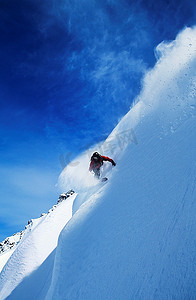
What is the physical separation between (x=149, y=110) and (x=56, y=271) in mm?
6909

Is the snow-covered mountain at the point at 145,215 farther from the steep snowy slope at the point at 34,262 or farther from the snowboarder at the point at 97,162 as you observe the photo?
the snowboarder at the point at 97,162

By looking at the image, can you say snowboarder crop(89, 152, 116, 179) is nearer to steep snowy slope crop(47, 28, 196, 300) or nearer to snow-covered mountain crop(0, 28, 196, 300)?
snow-covered mountain crop(0, 28, 196, 300)

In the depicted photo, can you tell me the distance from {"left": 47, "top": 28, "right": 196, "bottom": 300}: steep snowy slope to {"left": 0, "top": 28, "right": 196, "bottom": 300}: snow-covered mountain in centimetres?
2

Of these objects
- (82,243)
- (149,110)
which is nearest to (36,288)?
(82,243)

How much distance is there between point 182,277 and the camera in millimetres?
3389

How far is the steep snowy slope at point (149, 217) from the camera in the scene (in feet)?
12.3

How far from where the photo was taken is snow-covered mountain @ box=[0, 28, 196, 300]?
381 centimetres

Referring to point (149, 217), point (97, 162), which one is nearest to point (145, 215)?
point (149, 217)

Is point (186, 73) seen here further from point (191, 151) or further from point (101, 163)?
point (101, 163)

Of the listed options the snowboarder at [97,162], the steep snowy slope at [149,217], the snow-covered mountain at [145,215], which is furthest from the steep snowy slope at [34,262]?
the snowboarder at [97,162]

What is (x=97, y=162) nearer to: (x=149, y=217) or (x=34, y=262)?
(x=149, y=217)

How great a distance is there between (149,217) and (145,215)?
0.14 meters

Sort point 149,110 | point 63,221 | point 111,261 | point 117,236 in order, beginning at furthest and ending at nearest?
point 63,221 → point 149,110 → point 117,236 → point 111,261

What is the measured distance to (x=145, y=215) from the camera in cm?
479
